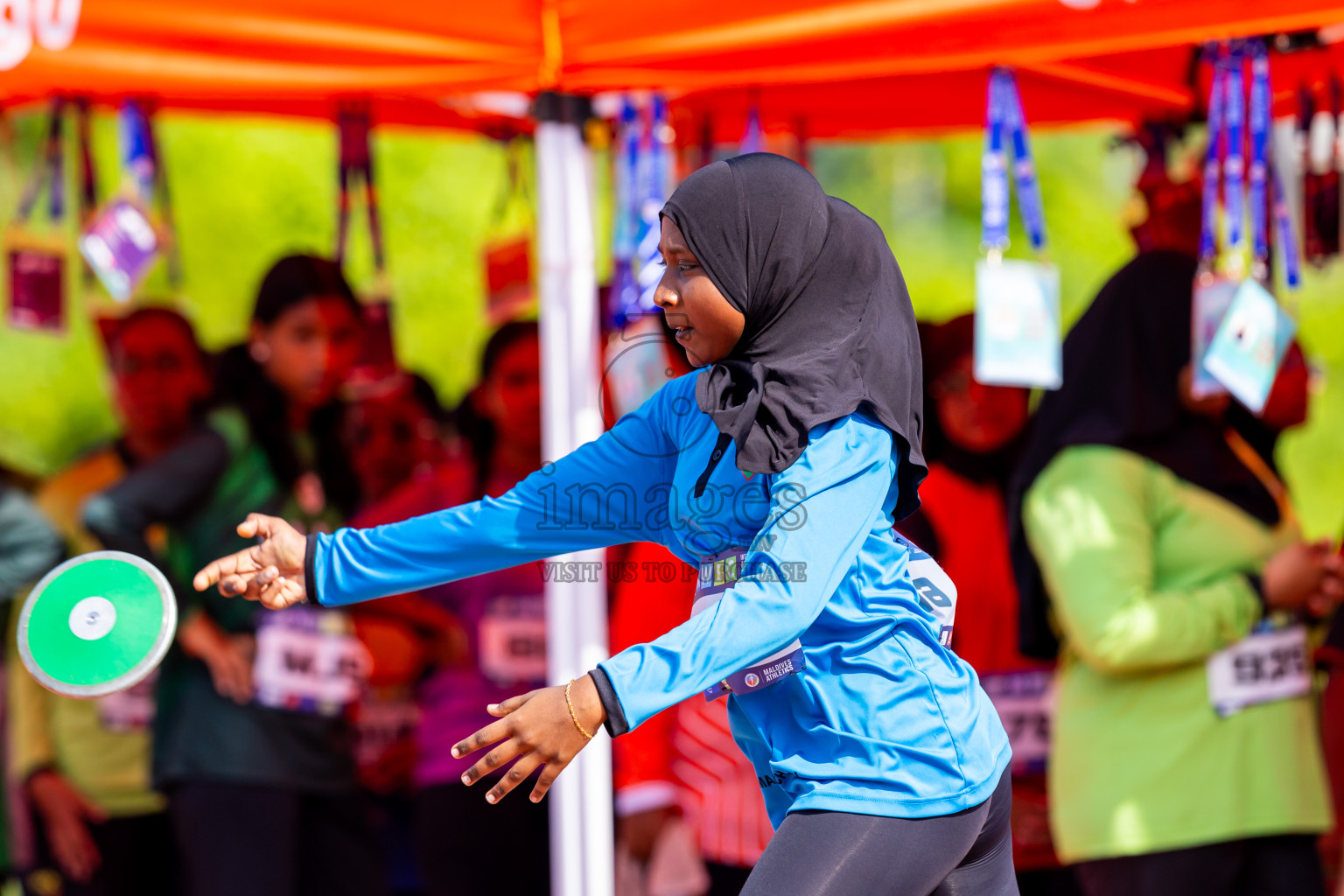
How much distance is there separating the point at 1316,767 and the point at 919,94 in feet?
6.61

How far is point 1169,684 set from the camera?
3.21 meters

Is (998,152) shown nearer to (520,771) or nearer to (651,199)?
(651,199)

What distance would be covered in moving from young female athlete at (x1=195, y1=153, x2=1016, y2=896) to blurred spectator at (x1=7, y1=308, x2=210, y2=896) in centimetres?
219

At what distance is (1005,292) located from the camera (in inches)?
123

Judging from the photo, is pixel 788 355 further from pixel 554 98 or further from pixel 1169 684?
pixel 1169 684

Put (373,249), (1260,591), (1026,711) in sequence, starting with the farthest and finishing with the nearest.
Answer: (373,249), (1026,711), (1260,591)

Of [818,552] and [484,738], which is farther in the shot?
[818,552]

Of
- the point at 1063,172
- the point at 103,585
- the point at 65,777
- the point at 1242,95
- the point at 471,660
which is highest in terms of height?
the point at 1063,172

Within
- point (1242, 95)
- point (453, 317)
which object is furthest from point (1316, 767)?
point (453, 317)

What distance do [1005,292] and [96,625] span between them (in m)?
1.91

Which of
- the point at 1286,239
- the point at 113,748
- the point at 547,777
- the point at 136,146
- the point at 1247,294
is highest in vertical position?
the point at 136,146

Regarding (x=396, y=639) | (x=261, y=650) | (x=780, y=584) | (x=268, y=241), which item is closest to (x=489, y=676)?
(x=396, y=639)

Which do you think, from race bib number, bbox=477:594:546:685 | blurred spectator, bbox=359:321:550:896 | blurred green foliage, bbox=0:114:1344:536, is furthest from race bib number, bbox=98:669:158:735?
blurred green foliage, bbox=0:114:1344:536

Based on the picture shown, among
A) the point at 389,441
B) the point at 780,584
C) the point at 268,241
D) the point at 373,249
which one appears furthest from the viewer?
the point at 268,241
